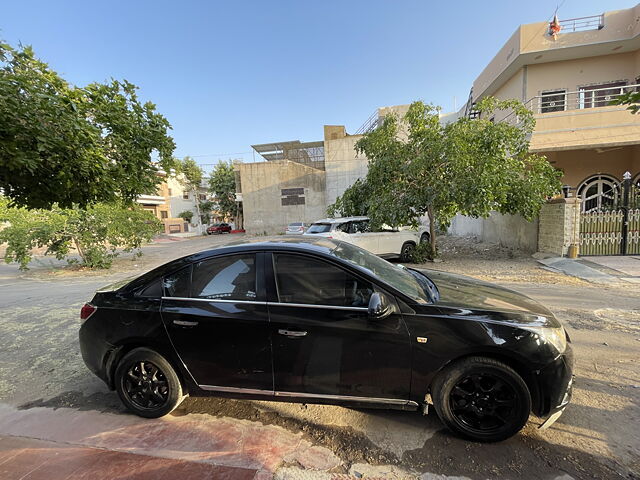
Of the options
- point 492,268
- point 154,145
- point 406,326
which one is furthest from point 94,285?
point 492,268

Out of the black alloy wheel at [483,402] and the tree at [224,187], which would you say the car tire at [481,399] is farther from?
the tree at [224,187]

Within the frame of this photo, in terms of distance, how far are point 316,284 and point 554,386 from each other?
1855 millimetres

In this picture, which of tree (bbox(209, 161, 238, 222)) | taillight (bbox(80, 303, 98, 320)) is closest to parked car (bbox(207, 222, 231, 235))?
tree (bbox(209, 161, 238, 222))

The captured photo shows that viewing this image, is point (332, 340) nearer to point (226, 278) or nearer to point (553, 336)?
point (226, 278)

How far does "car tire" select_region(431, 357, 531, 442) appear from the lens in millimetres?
2238

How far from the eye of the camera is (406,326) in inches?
91.4

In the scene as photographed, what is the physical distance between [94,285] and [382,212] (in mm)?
8400

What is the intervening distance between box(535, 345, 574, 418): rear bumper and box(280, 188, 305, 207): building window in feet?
84.0

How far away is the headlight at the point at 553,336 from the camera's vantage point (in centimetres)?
225

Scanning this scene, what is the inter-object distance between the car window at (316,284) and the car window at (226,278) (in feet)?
0.79

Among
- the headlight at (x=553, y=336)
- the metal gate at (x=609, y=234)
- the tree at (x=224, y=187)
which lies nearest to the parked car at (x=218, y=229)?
the tree at (x=224, y=187)

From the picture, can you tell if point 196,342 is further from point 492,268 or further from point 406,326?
point 492,268

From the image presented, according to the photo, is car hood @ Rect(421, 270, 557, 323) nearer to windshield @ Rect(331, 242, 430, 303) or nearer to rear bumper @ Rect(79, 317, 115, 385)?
windshield @ Rect(331, 242, 430, 303)

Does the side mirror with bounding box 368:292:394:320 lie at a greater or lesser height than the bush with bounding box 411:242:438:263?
greater
